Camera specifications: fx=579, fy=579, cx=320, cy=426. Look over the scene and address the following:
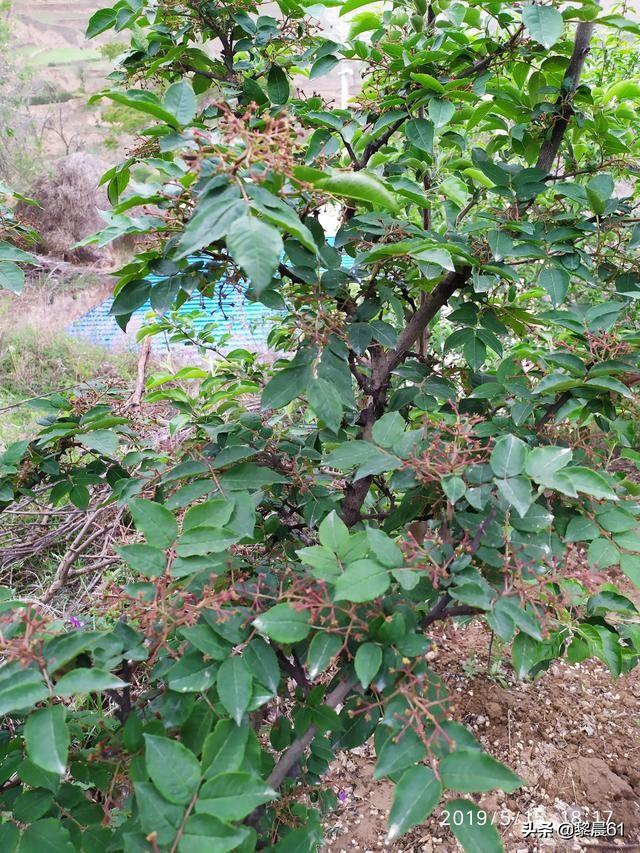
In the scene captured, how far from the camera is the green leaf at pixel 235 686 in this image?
1.42ft

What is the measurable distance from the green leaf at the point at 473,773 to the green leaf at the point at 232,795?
13cm

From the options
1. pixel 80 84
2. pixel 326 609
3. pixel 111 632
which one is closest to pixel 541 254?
pixel 326 609

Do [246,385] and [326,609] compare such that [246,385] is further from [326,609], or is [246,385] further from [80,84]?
[80,84]

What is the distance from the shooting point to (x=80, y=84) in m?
12.8

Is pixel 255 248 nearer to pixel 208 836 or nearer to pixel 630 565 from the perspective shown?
pixel 208 836

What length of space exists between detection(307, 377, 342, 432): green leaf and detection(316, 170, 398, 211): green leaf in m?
0.18

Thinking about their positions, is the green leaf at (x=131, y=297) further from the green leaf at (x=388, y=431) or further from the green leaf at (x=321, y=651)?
the green leaf at (x=321, y=651)

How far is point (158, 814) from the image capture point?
0.38 metres

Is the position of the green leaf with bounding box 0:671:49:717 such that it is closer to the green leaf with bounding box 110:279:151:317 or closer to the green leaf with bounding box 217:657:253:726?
the green leaf with bounding box 217:657:253:726

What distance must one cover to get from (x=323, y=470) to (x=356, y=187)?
56cm

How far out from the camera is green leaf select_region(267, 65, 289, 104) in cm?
83

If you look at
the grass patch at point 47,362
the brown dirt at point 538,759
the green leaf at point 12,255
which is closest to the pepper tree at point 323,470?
the green leaf at point 12,255

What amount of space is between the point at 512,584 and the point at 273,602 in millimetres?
232

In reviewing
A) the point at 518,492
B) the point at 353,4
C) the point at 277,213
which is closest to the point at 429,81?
the point at 353,4
